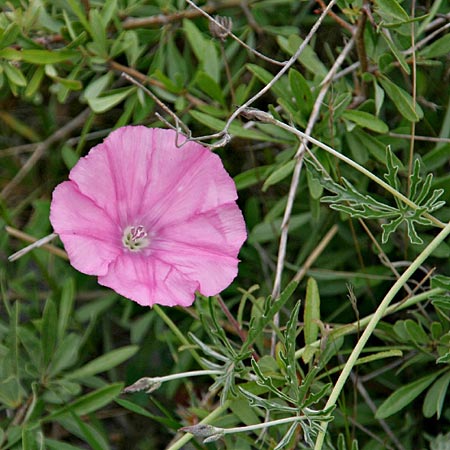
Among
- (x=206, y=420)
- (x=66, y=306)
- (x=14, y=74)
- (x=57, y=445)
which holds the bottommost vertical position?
(x=57, y=445)

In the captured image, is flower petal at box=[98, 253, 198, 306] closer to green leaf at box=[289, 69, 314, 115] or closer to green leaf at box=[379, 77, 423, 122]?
green leaf at box=[289, 69, 314, 115]

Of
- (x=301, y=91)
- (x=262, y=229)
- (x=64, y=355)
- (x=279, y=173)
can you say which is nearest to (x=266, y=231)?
(x=262, y=229)

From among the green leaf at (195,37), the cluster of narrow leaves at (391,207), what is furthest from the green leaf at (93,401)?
the green leaf at (195,37)

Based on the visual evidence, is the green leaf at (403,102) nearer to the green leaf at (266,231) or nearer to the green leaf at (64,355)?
the green leaf at (266,231)

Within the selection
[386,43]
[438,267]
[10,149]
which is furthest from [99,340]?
[386,43]

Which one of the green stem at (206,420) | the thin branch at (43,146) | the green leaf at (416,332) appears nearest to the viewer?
the green stem at (206,420)

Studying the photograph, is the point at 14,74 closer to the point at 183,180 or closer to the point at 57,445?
the point at 183,180

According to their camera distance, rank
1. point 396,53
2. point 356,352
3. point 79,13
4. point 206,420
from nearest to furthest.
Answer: point 356,352 → point 206,420 → point 396,53 → point 79,13
